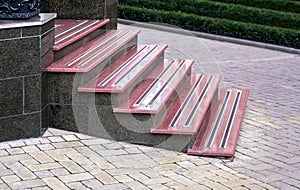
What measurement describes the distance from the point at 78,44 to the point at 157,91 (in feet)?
2.99

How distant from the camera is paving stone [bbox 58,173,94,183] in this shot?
4.62m

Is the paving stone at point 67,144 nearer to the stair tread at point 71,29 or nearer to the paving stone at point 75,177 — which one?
the paving stone at point 75,177

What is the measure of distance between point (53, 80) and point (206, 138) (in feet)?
4.58

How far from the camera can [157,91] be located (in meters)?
6.00

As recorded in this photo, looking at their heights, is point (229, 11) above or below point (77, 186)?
above

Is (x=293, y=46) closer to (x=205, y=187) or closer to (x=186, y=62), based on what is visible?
(x=186, y=62)

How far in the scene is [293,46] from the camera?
37.4 ft

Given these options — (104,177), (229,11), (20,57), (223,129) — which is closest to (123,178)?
(104,177)

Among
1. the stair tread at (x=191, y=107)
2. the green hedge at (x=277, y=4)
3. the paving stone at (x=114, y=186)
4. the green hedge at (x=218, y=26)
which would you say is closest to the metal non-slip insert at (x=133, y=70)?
the stair tread at (x=191, y=107)

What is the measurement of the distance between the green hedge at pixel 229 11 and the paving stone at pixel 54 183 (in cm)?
811

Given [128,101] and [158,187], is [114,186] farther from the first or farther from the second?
[128,101]

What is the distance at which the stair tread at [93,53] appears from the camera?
18.0 feet

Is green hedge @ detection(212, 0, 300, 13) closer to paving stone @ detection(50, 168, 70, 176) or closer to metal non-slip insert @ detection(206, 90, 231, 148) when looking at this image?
metal non-slip insert @ detection(206, 90, 231, 148)

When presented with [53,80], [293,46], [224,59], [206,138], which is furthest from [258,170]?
[293,46]
